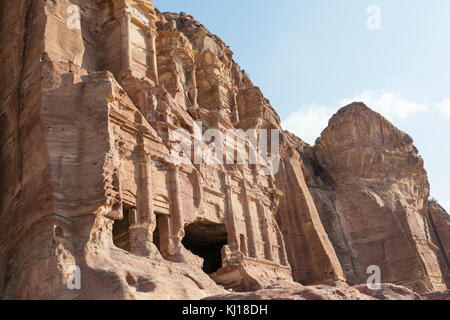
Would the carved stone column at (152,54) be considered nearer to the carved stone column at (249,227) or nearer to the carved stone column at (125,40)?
the carved stone column at (125,40)

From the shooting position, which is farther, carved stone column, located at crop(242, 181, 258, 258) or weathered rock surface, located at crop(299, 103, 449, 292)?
weathered rock surface, located at crop(299, 103, 449, 292)

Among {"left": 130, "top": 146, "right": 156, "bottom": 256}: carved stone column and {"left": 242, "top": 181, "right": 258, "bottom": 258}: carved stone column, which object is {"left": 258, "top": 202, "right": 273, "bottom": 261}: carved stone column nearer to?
{"left": 242, "top": 181, "right": 258, "bottom": 258}: carved stone column

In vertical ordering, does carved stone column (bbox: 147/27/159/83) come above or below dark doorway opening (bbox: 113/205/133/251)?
above

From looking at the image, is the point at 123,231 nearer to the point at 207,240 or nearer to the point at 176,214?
the point at 176,214

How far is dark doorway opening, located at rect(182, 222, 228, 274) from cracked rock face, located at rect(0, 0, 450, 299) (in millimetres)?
100

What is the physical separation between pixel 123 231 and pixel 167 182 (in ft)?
9.35

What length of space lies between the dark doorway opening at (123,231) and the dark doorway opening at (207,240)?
16.1 feet

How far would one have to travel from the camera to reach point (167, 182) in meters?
20.0

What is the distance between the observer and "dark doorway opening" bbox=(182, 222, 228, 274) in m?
23.4

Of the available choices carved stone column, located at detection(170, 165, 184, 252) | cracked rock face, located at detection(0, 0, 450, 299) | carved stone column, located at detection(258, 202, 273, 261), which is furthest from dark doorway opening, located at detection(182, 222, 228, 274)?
carved stone column, located at detection(170, 165, 184, 252)

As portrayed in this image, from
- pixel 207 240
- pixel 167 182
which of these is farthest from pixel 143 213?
pixel 207 240

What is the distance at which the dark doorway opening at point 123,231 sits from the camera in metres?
17.7

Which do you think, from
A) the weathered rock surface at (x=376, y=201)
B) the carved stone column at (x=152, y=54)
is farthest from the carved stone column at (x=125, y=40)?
the weathered rock surface at (x=376, y=201)
